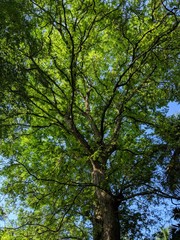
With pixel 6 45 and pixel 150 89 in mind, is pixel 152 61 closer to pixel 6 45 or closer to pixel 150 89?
pixel 150 89

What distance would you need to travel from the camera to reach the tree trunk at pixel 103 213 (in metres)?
7.19

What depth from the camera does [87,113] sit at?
10148 millimetres

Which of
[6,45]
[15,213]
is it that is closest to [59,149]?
[15,213]

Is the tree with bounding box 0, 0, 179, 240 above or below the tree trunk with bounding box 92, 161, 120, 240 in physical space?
above

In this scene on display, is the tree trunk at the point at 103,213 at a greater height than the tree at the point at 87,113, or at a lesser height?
lesser

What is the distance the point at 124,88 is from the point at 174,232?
444 cm

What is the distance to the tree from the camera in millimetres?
7230

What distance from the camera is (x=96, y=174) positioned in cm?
821

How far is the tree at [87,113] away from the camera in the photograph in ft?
23.7

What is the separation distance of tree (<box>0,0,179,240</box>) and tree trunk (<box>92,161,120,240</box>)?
25 millimetres

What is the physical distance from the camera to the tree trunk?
23.6 ft

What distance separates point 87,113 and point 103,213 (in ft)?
12.1

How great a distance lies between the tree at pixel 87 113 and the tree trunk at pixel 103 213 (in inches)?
1.0

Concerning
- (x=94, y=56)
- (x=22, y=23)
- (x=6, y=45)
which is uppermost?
(x=94, y=56)
